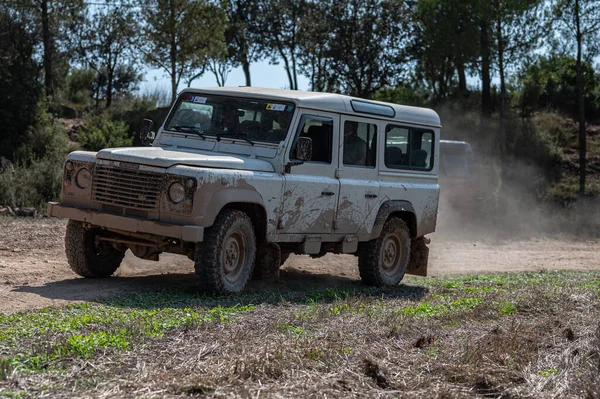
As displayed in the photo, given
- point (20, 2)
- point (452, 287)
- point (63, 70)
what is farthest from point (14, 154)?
point (452, 287)

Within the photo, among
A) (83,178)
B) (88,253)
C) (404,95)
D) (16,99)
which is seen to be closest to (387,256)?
(88,253)

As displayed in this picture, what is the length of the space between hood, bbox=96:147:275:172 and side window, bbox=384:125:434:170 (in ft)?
7.89

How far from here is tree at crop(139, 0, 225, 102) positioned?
26.3 metres

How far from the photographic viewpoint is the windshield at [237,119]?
983cm

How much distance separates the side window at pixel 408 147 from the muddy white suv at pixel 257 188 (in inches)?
0.6

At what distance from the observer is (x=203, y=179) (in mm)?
8484

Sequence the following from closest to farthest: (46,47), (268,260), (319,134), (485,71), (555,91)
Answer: (268,260) < (319,134) < (46,47) < (485,71) < (555,91)

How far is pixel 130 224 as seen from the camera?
860 centimetres

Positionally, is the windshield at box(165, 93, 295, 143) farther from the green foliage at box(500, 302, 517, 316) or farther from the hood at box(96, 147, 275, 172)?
the green foliage at box(500, 302, 517, 316)

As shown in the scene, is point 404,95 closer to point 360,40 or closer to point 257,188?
point 360,40

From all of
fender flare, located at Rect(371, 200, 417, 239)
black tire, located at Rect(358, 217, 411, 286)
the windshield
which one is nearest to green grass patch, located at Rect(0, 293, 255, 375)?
the windshield

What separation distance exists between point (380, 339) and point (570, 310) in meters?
3.03

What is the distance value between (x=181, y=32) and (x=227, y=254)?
61.1 feet

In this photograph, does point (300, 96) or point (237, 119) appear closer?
point (237, 119)
